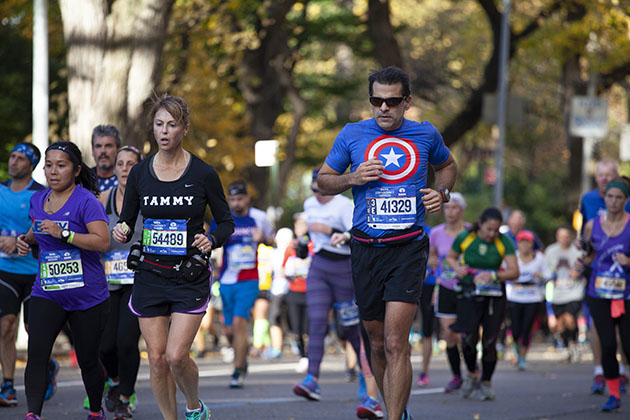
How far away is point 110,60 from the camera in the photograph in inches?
579

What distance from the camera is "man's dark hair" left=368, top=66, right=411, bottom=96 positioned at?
280 inches

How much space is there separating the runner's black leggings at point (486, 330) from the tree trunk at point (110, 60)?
5629 mm

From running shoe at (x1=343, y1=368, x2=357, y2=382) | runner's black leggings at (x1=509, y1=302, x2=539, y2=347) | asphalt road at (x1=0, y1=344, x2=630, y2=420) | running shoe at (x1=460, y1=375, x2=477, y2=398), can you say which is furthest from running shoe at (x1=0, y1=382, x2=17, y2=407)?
runner's black leggings at (x1=509, y1=302, x2=539, y2=347)

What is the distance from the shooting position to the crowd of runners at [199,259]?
22.5 feet

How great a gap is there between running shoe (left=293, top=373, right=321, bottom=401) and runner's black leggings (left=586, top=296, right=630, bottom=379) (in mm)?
2569

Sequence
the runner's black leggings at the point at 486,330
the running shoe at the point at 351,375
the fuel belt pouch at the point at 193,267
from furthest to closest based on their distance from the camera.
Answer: the running shoe at the point at 351,375 → the runner's black leggings at the point at 486,330 → the fuel belt pouch at the point at 193,267

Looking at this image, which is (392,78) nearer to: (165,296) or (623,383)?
(165,296)

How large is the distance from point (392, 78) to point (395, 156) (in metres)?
0.48

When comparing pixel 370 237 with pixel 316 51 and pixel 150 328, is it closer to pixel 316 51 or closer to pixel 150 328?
pixel 150 328

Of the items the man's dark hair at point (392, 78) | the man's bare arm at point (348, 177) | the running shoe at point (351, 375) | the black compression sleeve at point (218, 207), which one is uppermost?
the man's dark hair at point (392, 78)

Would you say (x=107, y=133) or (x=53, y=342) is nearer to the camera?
(x=53, y=342)

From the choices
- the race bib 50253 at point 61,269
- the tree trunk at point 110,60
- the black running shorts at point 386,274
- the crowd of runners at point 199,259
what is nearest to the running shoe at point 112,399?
the crowd of runners at point 199,259

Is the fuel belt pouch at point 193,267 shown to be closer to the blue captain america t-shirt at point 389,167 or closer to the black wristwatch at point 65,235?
the black wristwatch at point 65,235

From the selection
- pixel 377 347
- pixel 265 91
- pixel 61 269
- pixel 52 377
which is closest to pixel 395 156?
pixel 377 347
